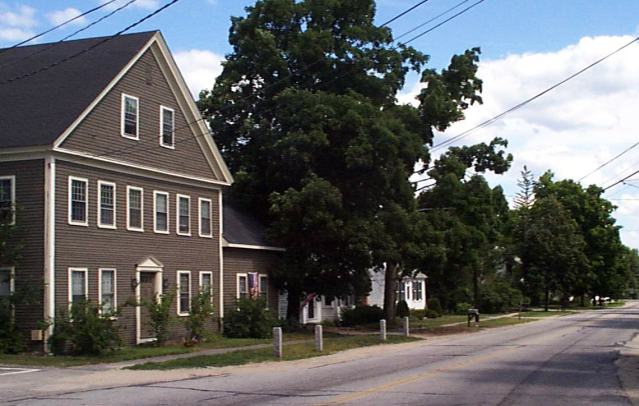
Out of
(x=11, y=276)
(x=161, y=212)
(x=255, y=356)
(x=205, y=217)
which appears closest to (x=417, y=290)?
(x=205, y=217)

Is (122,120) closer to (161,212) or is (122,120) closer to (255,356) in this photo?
(161,212)

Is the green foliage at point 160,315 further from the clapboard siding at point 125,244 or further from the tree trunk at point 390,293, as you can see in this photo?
the tree trunk at point 390,293

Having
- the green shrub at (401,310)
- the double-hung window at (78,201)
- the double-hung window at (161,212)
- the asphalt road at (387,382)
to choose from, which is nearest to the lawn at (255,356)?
the asphalt road at (387,382)

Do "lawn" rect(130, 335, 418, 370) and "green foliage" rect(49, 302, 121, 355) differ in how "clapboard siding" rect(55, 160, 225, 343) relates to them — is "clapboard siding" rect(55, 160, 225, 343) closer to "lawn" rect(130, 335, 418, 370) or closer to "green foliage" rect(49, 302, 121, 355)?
"green foliage" rect(49, 302, 121, 355)

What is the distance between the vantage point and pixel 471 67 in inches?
1758

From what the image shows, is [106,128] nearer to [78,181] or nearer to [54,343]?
[78,181]

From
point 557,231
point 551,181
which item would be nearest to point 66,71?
point 557,231

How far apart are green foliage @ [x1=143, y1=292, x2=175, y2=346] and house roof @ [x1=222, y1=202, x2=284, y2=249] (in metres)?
8.12

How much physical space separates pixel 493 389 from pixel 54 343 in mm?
14544

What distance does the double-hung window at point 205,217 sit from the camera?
34750 mm

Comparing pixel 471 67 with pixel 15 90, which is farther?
pixel 471 67

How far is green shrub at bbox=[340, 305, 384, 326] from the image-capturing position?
158 ft

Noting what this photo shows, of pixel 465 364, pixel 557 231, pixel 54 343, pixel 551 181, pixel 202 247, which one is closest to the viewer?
pixel 465 364

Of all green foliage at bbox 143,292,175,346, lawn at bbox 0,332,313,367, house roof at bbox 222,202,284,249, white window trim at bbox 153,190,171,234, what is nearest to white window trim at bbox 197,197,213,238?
house roof at bbox 222,202,284,249
